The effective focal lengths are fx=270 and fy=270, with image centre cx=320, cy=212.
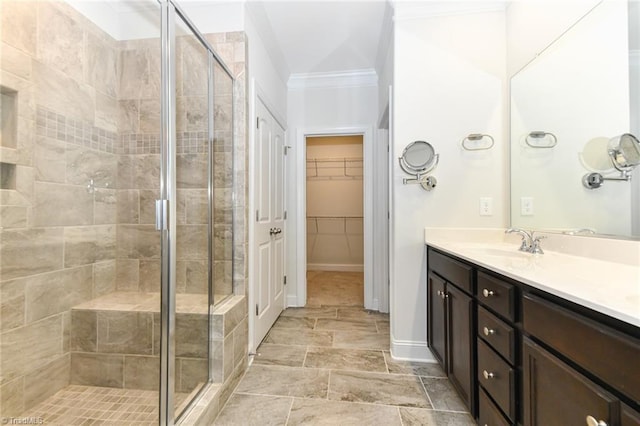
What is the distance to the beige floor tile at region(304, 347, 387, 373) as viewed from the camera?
1.90 m

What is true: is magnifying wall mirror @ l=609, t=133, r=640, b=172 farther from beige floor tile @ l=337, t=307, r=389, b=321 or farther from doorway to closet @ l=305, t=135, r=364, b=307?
doorway to closet @ l=305, t=135, r=364, b=307

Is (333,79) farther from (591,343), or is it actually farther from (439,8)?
(591,343)

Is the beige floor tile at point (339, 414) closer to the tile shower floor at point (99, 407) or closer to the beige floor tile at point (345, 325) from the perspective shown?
the tile shower floor at point (99, 407)

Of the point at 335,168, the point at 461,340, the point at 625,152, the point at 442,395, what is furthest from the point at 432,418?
the point at 335,168

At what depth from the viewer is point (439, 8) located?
198 cm

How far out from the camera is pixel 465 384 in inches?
52.9

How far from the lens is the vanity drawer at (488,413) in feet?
3.43

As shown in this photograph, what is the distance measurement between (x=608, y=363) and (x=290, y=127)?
299 centimetres

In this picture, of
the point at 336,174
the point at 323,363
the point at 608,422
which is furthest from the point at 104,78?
the point at 336,174

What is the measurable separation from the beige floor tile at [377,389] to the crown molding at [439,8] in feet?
8.34

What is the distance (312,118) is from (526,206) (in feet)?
7.23

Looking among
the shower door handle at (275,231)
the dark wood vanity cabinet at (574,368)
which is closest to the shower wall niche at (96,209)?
the shower door handle at (275,231)

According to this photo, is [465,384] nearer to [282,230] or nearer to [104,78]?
[282,230]

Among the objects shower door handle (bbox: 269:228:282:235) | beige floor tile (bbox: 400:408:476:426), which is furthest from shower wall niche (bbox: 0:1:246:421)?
beige floor tile (bbox: 400:408:476:426)
